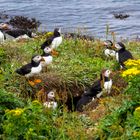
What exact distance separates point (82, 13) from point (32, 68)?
16909 mm

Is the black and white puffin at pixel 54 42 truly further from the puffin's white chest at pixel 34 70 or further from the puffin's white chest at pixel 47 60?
the puffin's white chest at pixel 34 70

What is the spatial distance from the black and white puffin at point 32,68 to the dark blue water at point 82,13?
11263 mm

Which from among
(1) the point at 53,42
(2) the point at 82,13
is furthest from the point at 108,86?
(2) the point at 82,13

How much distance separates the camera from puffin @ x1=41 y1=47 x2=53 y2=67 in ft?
41.4

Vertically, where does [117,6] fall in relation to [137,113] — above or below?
below

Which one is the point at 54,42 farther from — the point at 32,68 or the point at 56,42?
the point at 32,68

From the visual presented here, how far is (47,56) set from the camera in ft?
42.3

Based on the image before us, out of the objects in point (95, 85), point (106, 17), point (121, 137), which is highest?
point (121, 137)

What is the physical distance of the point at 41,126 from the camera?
309 inches

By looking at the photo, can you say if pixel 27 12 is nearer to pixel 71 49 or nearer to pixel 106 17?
pixel 106 17

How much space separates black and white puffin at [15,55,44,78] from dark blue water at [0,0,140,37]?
11.3 meters

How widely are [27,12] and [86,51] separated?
14.7 metres

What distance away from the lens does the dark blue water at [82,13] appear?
2480 cm

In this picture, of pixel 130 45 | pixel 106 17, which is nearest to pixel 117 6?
pixel 106 17
